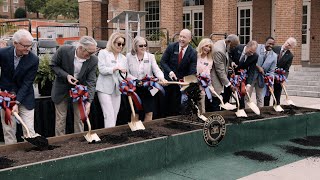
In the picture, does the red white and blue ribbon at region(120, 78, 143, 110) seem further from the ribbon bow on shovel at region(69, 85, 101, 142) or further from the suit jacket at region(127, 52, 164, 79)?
the suit jacket at region(127, 52, 164, 79)

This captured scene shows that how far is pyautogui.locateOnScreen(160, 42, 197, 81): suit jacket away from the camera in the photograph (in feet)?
22.4

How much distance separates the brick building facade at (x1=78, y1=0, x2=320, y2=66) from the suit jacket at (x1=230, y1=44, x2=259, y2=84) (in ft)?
26.9

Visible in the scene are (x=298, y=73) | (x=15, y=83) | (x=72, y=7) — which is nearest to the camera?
(x=15, y=83)

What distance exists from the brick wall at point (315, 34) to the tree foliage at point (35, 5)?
6635 centimetres

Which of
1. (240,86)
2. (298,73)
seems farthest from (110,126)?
(298,73)

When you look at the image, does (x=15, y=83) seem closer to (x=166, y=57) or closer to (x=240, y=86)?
(x=166, y=57)

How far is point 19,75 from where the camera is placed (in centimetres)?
489

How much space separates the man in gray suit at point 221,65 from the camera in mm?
7137

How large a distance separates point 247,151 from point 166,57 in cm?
202

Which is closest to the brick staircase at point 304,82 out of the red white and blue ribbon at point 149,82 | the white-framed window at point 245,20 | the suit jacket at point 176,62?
the white-framed window at point 245,20

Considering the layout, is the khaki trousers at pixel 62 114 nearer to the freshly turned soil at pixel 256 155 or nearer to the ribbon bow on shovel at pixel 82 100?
the ribbon bow on shovel at pixel 82 100

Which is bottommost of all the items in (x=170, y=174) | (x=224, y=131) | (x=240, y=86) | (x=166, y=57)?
(x=170, y=174)

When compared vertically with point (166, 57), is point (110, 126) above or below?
below

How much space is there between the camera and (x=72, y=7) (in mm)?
61656
